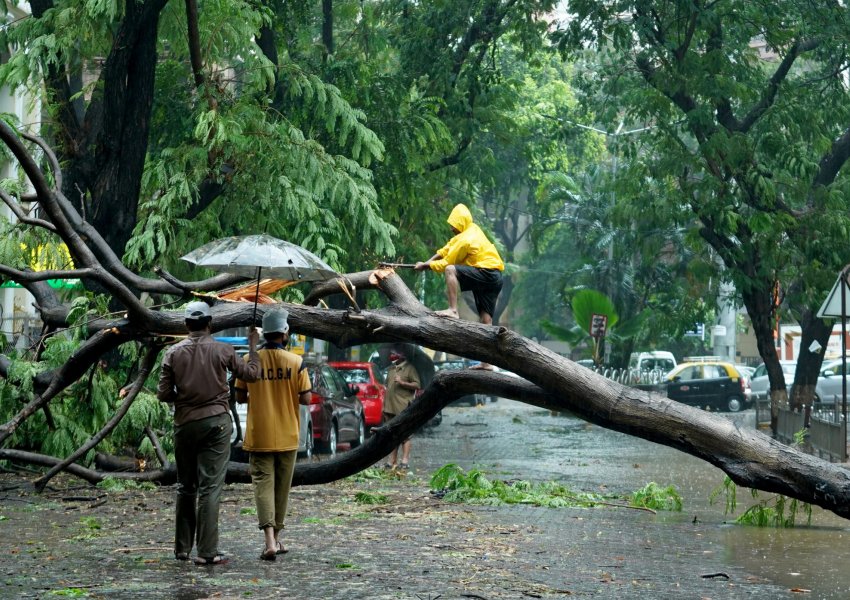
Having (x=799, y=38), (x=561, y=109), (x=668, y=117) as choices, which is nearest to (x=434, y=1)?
(x=668, y=117)

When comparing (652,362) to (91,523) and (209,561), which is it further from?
(209,561)

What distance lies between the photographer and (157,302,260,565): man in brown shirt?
32.9 ft

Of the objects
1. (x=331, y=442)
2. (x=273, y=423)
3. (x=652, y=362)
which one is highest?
(x=652, y=362)

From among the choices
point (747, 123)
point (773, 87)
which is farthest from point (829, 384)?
point (773, 87)

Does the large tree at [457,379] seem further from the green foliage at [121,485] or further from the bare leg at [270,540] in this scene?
the green foliage at [121,485]

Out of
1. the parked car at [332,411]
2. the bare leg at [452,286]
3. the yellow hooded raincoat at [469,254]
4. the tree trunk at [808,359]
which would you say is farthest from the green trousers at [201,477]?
the tree trunk at [808,359]

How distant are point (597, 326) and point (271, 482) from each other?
3052 centimetres

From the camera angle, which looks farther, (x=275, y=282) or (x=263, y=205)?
(x=263, y=205)

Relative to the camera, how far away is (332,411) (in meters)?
22.3

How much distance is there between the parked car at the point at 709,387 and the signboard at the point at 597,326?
20.1ft

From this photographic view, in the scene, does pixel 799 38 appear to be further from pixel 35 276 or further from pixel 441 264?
pixel 35 276

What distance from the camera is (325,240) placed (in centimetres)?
1884

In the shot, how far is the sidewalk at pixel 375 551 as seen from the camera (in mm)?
9125

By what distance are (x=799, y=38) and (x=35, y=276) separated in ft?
59.8
